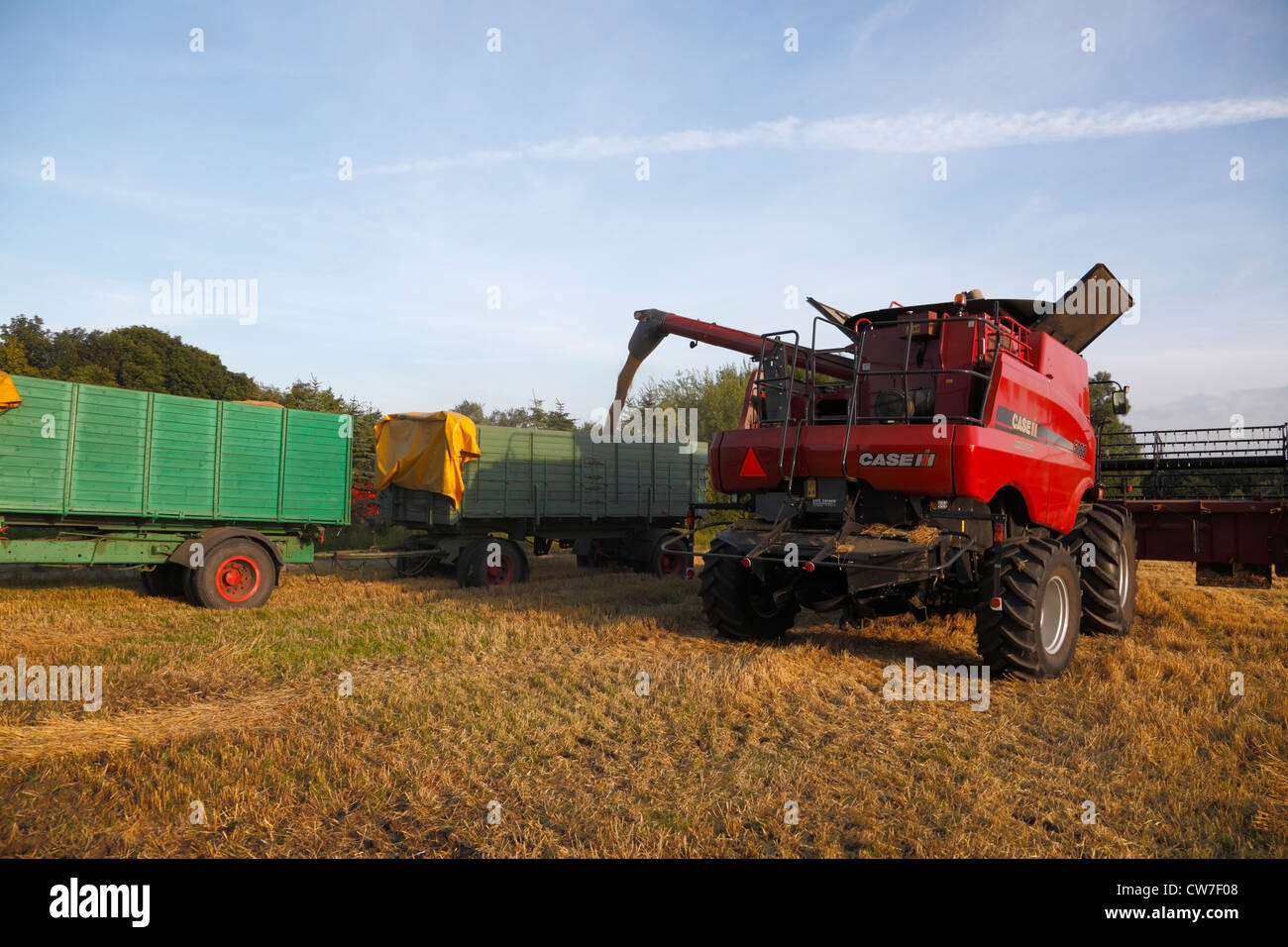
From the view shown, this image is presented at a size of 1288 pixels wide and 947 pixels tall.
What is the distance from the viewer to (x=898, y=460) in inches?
260

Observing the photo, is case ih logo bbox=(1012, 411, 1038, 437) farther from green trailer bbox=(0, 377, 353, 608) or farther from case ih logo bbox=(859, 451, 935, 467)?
green trailer bbox=(0, 377, 353, 608)

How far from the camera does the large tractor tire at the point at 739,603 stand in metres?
7.73

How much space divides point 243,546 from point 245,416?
175 centimetres

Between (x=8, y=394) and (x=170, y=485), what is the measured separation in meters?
1.92

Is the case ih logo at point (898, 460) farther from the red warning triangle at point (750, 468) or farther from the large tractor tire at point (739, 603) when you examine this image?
the large tractor tire at point (739, 603)

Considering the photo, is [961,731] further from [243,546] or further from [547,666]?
[243,546]

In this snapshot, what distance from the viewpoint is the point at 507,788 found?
414cm

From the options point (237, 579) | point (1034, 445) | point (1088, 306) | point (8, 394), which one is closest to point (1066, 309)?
point (1088, 306)

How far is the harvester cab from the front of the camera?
251 inches

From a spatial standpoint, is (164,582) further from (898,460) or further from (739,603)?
(898,460)

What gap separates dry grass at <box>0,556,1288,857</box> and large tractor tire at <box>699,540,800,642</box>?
0.29 m

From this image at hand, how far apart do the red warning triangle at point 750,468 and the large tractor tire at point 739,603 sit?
67 cm
